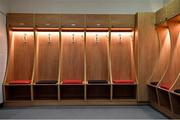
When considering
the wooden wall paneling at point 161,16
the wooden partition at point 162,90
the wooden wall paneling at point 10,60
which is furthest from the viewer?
the wooden wall paneling at point 10,60

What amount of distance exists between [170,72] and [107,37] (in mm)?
2207

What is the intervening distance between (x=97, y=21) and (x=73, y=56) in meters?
1.20

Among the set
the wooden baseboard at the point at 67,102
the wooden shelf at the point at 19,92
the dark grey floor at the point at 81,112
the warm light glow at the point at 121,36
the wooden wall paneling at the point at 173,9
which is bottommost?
the dark grey floor at the point at 81,112

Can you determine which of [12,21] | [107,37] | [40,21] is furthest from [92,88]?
[12,21]

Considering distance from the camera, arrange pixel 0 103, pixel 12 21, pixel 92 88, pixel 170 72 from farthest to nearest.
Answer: pixel 92 88 < pixel 12 21 < pixel 0 103 < pixel 170 72

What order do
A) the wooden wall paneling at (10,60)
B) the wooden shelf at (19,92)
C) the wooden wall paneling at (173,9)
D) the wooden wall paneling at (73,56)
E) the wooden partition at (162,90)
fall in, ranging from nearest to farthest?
1. the wooden wall paneling at (173,9)
2. the wooden partition at (162,90)
3. the wooden wall paneling at (10,60)
4. the wooden shelf at (19,92)
5. the wooden wall paneling at (73,56)

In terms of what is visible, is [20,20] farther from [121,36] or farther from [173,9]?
[173,9]

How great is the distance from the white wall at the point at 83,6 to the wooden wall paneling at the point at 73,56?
0.74 meters

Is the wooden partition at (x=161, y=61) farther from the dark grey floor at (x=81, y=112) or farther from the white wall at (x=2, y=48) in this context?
the white wall at (x=2, y=48)

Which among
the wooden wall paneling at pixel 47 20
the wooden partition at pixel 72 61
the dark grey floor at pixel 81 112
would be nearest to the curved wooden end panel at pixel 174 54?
the dark grey floor at pixel 81 112

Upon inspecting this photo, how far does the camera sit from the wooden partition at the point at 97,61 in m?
6.71

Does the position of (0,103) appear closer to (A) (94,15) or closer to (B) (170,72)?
(A) (94,15)

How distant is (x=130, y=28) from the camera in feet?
21.3

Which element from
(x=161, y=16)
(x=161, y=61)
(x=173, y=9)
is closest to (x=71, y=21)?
(x=161, y=16)
